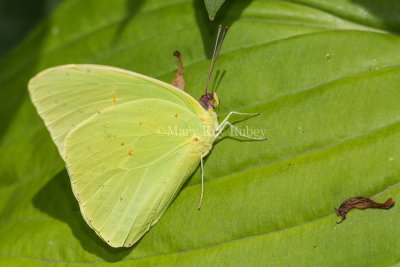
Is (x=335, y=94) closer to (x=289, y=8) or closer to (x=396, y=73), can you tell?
(x=396, y=73)

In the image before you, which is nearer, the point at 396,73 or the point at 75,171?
the point at 396,73

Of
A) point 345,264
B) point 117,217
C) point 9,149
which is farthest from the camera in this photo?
point 9,149

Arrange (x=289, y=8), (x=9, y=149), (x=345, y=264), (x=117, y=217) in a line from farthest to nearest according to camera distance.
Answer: (x=9, y=149)
(x=289, y=8)
(x=117, y=217)
(x=345, y=264)

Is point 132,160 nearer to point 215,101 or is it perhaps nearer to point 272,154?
point 215,101

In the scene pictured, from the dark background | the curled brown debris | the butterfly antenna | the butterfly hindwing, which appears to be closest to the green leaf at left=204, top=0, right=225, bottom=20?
the butterfly antenna

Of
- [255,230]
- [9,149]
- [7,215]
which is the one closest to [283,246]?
[255,230]

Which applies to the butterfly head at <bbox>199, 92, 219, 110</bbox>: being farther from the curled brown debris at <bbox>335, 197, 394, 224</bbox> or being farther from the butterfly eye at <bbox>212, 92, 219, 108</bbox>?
the curled brown debris at <bbox>335, 197, 394, 224</bbox>

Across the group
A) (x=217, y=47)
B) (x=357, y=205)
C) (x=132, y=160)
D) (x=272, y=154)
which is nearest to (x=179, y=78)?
(x=217, y=47)
